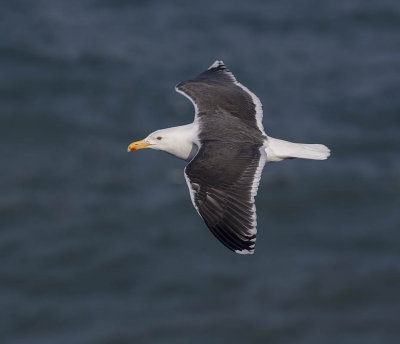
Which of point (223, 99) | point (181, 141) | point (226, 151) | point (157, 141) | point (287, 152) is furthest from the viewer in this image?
point (223, 99)

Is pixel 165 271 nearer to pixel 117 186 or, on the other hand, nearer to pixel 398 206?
pixel 117 186

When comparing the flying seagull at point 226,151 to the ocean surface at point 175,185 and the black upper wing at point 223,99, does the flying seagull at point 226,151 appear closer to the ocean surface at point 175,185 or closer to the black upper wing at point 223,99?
the black upper wing at point 223,99

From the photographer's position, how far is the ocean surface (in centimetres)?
1905

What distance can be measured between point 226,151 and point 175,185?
11.6 metres

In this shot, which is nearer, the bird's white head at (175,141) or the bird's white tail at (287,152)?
the bird's white tail at (287,152)

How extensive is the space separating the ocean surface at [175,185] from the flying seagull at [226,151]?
778 cm

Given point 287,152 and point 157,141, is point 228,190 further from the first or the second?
point 157,141

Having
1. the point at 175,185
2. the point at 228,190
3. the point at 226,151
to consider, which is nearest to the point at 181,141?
the point at 226,151

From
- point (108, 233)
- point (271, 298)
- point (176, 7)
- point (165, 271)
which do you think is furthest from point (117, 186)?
point (176, 7)

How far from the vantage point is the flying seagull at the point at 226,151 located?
30.4 ft

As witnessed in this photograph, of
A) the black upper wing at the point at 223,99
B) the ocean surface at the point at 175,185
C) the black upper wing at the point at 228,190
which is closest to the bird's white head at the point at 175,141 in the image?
the black upper wing at the point at 223,99

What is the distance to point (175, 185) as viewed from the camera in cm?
2159

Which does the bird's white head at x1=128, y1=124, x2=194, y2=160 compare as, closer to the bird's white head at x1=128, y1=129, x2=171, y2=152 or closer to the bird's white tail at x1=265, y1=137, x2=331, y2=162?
the bird's white head at x1=128, y1=129, x2=171, y2=152

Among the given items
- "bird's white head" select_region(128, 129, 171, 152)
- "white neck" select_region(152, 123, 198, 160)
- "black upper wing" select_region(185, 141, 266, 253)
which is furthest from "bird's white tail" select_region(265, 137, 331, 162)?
"bird's white head" select_region(128, 129, 171, 152)
